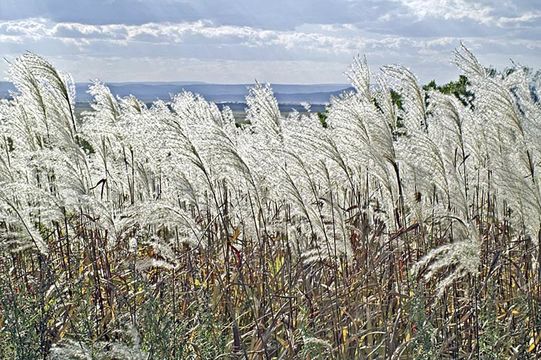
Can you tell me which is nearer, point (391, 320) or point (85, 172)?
point (391, 320)

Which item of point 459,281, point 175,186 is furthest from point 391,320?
point 175,186

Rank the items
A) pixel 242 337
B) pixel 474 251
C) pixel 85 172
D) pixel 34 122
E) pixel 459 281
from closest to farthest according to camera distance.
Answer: pixel 474 251, pixel 242 337, pixel 459 281, pixel 85 172, pixel 34 122

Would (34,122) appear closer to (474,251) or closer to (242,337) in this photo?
(242,337)

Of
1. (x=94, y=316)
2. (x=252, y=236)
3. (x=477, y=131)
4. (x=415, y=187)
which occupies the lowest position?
(x=94, y=316)

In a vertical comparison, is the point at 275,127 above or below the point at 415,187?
above

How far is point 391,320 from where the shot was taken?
170 inches

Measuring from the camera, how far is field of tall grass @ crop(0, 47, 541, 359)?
3.93m

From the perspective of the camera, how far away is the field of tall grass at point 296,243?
12.9 feet

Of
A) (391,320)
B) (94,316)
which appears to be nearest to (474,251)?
(391,320)

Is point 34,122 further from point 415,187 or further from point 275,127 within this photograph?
point 415,187

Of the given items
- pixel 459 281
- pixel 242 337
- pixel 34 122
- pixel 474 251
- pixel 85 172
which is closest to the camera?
pixel 474 251

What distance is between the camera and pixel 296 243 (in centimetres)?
461

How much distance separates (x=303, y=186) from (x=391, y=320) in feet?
2.85

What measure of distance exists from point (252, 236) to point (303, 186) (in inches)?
32.2
